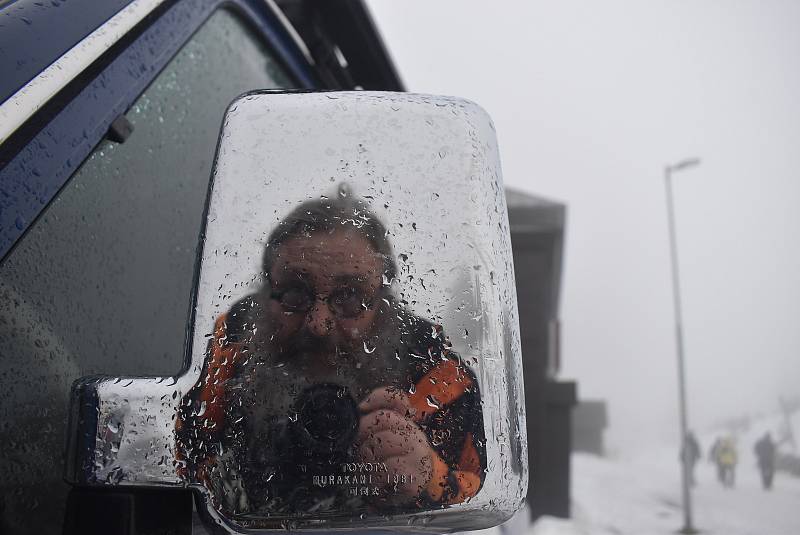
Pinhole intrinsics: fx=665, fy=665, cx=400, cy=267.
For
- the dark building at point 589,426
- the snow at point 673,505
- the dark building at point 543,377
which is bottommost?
the dark building at point 589,426

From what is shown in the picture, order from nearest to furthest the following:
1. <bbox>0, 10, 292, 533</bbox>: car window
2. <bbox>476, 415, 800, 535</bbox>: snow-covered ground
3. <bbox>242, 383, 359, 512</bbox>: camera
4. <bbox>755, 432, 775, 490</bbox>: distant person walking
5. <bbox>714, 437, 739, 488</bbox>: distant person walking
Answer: <bbox>242, 383, 359, 512</bbox>: camera
<bbox>0, 10, 292, 533</bbox>: car window
<bbox>476, 415, 800, 535</bbox>: snow-covered ground
<bbox>755, 432, 775, 490</bbox>: distant person walking
<bbox>714, 437, 739, 488</bbox>: distant person walking

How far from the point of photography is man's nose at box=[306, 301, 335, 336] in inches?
28.0

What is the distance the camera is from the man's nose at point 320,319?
0.71 m

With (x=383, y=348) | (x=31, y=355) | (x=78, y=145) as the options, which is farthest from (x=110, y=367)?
(x=383, y=348)

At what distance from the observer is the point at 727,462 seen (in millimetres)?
17828

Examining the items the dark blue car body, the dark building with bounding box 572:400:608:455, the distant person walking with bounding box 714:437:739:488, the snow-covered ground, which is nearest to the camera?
the dark blue car body

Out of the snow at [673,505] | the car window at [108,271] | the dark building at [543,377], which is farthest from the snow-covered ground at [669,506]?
the car window at [108,271]

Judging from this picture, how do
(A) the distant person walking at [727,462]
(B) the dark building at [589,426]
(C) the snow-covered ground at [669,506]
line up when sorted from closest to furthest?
(C) the snow-covered ground at [669,506]
(A) the distant person walking at [727,462]
(B) the dark building at [589,426]

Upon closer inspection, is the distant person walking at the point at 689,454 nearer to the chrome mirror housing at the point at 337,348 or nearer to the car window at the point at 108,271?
the car window at the point at 108,271

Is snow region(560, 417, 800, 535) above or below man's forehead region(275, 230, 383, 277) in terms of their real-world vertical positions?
below

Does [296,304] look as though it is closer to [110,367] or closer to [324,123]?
[324,123]

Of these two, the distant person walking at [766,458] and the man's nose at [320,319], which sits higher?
the man's nose at [320,319]

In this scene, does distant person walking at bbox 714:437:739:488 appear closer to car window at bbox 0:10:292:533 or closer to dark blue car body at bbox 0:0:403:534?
car window at bbox 0:10:292:533

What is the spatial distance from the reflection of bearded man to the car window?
326 mm
